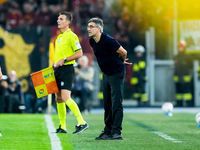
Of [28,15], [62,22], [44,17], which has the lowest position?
[62,22]

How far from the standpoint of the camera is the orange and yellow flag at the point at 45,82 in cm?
839

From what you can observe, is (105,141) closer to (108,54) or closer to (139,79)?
(108,54)

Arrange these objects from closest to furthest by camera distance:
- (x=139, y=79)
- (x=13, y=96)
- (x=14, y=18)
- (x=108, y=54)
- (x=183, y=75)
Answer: (x=108, y=54) < (x=13, y=96) < (x=139, y=79) < (x=183, y=75) < (x=14, y=18)

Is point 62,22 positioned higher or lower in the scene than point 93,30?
higher

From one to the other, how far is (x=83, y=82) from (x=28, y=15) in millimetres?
5146

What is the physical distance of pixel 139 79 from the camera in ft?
60.0

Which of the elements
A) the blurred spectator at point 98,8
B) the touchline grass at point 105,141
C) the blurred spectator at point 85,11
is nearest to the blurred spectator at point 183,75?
the blurred spectator at point 98,8

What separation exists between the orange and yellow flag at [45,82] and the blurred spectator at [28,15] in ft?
37.3

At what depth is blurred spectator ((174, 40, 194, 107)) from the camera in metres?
18.5

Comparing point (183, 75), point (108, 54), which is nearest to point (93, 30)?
point (108, 54)

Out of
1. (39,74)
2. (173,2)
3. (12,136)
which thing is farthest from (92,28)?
(173,2)

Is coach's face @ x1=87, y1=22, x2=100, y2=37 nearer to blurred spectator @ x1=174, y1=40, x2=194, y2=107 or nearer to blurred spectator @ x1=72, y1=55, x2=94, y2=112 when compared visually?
blurred spectator @ x1=72, y1=55, x2=94, y2=112

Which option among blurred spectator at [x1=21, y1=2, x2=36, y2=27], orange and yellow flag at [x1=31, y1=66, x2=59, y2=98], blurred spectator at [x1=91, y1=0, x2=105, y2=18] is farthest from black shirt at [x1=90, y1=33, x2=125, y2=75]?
blurred spectator at [x1=21, y1=2, x2=36, y2=27]

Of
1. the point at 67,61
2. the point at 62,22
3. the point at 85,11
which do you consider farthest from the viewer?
the point at 85,11
